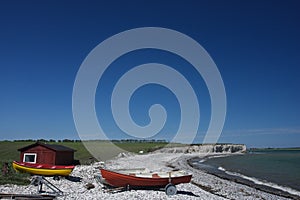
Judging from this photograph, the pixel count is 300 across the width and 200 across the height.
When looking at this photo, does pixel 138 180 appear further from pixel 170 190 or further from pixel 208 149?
pixel 208 149

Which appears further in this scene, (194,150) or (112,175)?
(194,150)

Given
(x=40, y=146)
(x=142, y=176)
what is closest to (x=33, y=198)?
(x=142, y=176)

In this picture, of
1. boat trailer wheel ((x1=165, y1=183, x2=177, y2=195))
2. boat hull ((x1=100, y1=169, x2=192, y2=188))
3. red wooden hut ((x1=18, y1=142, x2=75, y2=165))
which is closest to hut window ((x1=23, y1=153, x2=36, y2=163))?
red wooden hut ((x1=18, y1=142, x2=75, y2=165))

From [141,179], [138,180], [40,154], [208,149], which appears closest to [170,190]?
[141,179]

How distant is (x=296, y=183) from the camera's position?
3053 centimetres

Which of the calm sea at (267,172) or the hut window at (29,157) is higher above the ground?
the hut window at (29,157)

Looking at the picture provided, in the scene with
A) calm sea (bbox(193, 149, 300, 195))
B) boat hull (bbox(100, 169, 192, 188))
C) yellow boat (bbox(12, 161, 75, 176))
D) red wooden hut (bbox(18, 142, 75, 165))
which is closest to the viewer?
boat hull (bbox(100, 169, 192, 188))

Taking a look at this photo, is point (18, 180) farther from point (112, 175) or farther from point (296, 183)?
point (296, 183)

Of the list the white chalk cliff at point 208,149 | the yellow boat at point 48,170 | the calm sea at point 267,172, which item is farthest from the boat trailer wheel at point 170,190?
the white chalk cliff at point 208,149

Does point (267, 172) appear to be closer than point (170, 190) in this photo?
No

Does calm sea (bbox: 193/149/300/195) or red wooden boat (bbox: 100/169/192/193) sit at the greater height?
red wooden boat (bbox: 100/169/192/193)

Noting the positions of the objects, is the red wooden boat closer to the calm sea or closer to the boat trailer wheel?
the boat trailer wheel

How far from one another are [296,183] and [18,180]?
88.9ft

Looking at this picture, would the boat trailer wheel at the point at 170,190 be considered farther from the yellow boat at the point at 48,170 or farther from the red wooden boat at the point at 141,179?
the yellow boat at the point at 48,170
